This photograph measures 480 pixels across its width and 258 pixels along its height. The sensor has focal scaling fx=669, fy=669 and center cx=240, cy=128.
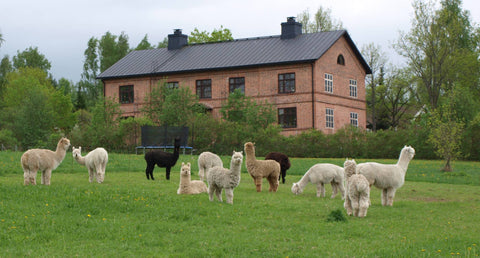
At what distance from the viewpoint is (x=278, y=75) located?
54031mm

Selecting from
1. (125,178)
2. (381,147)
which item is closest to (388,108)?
(381,147)

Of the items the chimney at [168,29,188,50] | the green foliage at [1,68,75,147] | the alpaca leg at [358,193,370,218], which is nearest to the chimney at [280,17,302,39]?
the chimney at [168,29,188,50]

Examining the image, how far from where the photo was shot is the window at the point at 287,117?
53062 mm

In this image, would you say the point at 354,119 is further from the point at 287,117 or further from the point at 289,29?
the point at 289,29

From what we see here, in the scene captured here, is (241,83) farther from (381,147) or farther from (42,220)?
(42,220)

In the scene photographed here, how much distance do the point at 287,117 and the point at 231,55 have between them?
8.12 m

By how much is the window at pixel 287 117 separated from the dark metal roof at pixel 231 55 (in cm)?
383

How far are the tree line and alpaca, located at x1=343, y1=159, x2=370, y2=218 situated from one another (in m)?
18.7

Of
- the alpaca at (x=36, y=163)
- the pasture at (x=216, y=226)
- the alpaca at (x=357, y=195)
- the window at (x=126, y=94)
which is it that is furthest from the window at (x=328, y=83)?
the alpaca at (x=357, y=195)

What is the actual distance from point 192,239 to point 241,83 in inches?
1730

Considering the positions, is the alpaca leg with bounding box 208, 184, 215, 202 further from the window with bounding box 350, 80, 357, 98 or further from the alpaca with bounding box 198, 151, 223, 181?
the window with bounding box 350, 80, 357, 98

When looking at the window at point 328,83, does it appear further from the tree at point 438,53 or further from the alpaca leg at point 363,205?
the alpaca leg at point 363,205

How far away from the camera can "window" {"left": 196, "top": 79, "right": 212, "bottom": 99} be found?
5709cm

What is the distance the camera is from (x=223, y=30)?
7944cm
